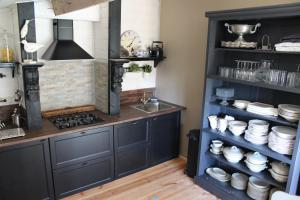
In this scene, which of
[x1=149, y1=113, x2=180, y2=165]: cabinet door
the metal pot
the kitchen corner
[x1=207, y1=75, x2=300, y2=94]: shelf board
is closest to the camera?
[x1=207, y1=75, x2=300, y2=94]: shelf board

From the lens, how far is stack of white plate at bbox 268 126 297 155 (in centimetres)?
211

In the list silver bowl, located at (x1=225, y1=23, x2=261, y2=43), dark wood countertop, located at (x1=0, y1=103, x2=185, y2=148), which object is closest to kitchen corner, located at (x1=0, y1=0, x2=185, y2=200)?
dark wood countertop, located at (x1=0, y1=103, x2=185, y2=148)

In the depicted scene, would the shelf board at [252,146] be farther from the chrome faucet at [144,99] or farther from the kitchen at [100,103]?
the chrome faucet at [144,99]

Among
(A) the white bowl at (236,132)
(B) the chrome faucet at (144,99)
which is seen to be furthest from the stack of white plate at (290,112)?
(B) the chrome faucet at (144,99)

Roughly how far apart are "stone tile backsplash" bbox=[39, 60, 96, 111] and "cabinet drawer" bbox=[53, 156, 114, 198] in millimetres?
830

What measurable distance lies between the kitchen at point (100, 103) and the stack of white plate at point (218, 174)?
8 centimetres

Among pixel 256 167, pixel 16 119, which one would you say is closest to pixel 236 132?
pixel 256 167

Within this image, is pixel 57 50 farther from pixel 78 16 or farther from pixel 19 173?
pixel 19 173

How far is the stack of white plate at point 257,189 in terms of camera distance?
2398 millimetres

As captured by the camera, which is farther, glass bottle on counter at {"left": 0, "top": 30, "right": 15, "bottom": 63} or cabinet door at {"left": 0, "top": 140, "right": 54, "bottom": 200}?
glass bottle on counter at {"left": 0, "top": 30, "right": 15, "bottom": 63}

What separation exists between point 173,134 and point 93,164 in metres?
1.22

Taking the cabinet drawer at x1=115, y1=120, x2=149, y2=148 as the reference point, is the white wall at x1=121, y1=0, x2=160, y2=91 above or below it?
above

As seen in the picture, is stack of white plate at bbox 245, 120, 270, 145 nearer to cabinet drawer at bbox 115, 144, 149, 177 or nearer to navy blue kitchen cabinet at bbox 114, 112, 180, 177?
navy blue kitchen cabinet at bbox 114, 112, 180, 177

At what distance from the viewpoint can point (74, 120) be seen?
9.02ft
